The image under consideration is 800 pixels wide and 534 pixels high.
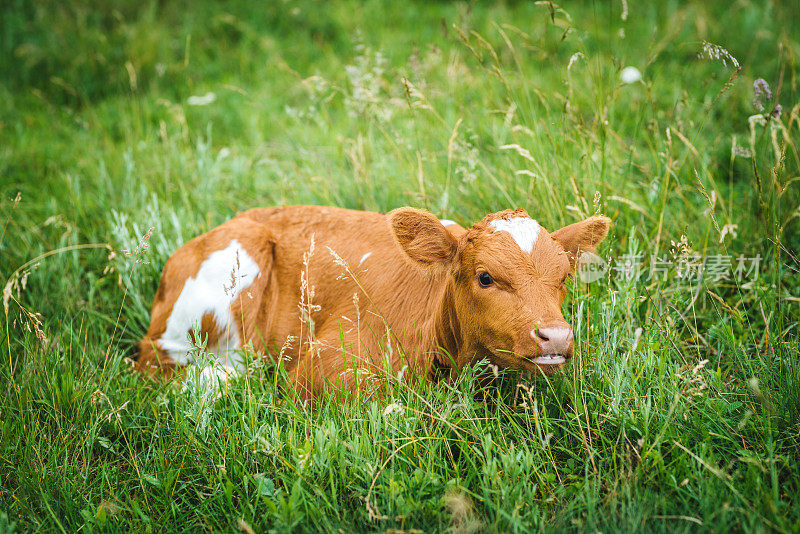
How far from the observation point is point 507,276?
8.11 feet

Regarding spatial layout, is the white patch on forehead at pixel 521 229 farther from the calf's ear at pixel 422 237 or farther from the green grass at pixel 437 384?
the green grass at pixel 437 384

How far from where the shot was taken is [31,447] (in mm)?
2562

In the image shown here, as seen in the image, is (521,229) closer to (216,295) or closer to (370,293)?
(370,293)

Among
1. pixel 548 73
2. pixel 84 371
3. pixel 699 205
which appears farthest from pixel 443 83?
pixel 84 371

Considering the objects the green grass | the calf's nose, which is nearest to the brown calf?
the calf's nose

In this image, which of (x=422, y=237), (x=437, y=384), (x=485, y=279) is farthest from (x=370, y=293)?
(x=485, y=279)

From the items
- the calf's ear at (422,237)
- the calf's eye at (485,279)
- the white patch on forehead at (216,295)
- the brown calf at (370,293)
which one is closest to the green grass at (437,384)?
the brown calf at (370,293)

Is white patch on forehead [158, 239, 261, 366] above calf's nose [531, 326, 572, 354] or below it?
below

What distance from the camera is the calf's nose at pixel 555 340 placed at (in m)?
2.26

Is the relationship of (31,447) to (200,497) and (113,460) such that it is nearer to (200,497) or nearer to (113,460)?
(113,460)

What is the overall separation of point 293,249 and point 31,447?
1.54 meters

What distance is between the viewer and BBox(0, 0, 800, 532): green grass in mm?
2270

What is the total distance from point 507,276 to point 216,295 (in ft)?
5.53

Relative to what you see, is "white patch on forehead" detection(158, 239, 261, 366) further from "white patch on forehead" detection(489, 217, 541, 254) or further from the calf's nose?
the calf's nose
